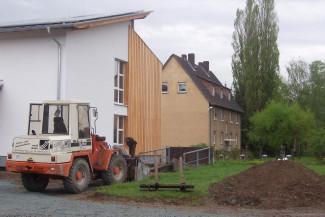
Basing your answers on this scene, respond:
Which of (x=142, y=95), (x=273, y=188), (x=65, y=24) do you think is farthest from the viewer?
(x=142, y=95)

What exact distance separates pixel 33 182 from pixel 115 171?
9.50ft

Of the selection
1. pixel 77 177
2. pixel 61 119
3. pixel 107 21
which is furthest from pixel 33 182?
pixel 107 21

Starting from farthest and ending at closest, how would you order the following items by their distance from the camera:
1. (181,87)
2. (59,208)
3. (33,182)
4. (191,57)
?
(191,57) → (181,87) → (33,182) → (59,208)

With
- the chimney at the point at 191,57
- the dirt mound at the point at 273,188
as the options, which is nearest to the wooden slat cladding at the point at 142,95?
the dirt mound at the point at 273,188

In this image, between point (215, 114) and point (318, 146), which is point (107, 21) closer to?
point (318, 146)

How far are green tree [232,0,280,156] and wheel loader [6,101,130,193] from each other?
Result: 4006cm

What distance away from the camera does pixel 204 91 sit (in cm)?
4525

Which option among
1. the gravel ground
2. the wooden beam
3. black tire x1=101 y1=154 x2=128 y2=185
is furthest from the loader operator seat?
the wooden beam

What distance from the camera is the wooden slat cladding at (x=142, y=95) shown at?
79.9ft

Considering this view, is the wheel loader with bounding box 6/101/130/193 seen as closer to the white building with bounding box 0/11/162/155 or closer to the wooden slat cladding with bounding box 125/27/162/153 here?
the white building with bounding box 0/11/162/155

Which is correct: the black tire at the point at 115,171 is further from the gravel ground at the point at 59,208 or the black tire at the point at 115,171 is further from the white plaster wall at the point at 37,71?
the white plaster wall at the point at 37,71

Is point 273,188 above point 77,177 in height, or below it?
below

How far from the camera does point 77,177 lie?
14352mm

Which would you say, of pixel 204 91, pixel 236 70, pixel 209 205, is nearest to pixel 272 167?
pixel 209 205
